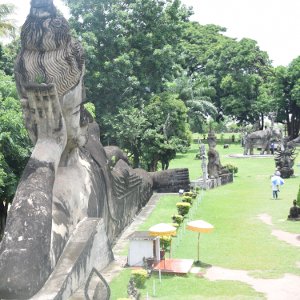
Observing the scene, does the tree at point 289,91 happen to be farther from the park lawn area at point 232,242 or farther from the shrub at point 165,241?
the shrub at point 165,241

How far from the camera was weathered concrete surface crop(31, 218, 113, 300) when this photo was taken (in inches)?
355

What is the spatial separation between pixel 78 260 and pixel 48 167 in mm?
1859

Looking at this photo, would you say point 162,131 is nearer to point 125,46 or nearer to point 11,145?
point 125,46

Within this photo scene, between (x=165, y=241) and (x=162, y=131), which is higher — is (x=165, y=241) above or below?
below

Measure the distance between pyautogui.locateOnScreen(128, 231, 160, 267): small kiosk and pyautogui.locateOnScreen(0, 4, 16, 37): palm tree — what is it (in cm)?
1811

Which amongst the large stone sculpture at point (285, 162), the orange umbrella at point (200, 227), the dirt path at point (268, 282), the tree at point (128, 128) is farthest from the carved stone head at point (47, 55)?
the large stone sculpture at point (285, 162)

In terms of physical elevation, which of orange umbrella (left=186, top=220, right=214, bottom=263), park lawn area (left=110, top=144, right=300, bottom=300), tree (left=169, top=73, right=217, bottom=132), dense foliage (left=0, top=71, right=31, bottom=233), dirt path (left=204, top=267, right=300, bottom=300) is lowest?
dirt path (left=204, top=267, right=300, bottom=300)

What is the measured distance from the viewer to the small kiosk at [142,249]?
1441 cm

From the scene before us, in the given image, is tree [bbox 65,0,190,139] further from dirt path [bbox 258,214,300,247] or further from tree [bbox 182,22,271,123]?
tree [bbox 182,22,271,123]

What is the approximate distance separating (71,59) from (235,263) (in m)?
7.47

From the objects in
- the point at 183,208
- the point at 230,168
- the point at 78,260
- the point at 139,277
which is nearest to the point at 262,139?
the point at 230,168

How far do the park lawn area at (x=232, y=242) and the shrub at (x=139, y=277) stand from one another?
0.59 ft

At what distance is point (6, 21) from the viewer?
3125 centimetres

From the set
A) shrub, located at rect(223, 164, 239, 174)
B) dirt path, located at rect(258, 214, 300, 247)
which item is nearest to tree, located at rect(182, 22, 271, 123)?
shrub, located at rect(223, 164, 239, 174)
